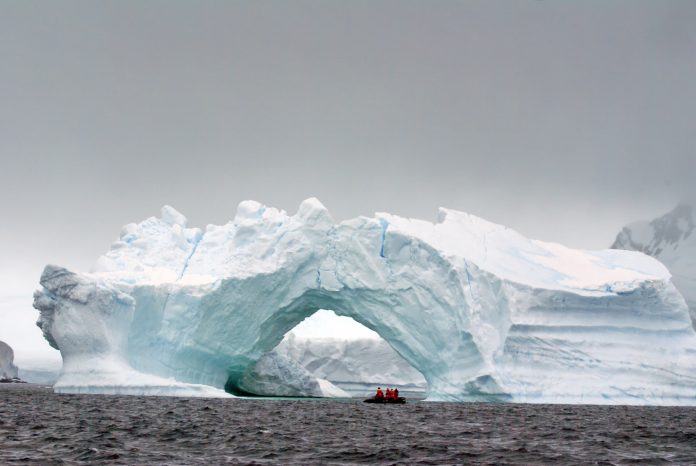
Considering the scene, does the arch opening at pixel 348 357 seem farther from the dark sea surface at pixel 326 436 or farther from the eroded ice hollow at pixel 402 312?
the dark sea surface at pixel 326 436

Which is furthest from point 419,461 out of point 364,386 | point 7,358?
point 7,358

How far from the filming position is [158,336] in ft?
104

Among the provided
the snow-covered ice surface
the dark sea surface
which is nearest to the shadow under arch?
the dark sea surface

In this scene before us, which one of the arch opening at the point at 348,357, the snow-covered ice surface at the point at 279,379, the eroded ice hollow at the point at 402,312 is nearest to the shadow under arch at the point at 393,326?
the eroded ice hollow at the point at 402,312

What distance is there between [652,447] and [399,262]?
1618 centimetres

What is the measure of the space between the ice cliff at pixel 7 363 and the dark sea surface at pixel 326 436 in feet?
100

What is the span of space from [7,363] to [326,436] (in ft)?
139

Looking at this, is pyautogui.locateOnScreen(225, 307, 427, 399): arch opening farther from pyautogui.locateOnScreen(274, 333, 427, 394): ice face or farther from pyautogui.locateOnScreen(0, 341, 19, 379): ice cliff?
pyautogui.locateOnScreen(0, 341, 19, 379): ice cliff

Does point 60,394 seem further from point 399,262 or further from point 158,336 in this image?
point 399,262

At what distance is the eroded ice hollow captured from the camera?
2972 cm

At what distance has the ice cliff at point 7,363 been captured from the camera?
179 ft

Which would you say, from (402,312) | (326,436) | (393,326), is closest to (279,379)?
(393,326)

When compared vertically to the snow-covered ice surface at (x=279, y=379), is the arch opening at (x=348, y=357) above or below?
above

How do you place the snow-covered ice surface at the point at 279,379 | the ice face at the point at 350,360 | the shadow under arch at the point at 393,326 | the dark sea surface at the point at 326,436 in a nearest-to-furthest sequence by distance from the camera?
1. the dark sea surface at the point at 326,436
2. the shadow under arch at the point at 393,326
3. the snow-covered ice surface at the point at 279,379
4. the ice face at the point at 350,360
